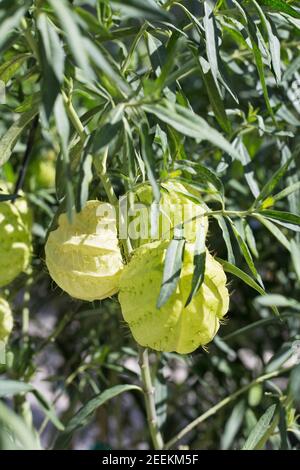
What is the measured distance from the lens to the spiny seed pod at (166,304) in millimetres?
765

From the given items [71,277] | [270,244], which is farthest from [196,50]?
[270,244]

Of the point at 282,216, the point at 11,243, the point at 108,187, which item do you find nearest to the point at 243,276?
the point at 282,216

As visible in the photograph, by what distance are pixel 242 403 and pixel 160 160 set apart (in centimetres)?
41

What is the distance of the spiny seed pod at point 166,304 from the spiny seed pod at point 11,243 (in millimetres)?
224

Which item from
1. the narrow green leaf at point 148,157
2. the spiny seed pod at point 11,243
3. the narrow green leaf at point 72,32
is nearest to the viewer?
the narrow green leaf at point 72,32

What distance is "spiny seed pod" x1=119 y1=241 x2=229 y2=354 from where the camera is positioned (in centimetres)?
76

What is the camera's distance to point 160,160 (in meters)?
1.12

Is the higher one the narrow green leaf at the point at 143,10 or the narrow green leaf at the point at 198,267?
the narrow green leaf at the point at 143,10

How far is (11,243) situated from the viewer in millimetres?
965

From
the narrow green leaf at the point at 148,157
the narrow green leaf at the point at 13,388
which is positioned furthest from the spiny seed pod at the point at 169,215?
the narrow green leaf at the point at 13,388

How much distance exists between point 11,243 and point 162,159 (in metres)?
0.27

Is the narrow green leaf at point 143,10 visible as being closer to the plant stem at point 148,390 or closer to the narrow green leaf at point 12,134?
the narrow green leaf at point 12,134

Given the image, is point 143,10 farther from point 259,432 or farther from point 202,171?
point 259,432
